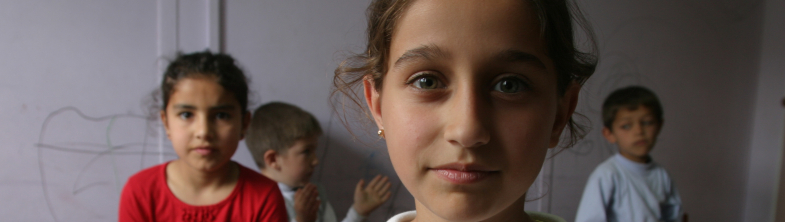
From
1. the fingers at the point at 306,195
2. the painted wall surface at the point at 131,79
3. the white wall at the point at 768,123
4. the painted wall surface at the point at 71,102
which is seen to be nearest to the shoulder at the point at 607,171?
the painted wall surface at the point at 131,79

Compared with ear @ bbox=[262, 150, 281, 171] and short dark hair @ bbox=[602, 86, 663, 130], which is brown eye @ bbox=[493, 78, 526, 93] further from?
short dark hair @ bbox=[602, 86, 663, 130]

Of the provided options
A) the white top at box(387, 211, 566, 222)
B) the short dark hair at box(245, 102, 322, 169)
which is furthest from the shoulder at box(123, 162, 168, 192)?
the white top at box(387, 211, 566, 222)

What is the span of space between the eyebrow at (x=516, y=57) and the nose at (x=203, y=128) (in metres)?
0.83

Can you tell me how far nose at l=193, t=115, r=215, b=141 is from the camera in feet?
3.39

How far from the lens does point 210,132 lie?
1.04 meters

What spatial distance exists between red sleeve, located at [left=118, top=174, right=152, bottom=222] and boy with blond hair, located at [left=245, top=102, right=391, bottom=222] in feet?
1.15

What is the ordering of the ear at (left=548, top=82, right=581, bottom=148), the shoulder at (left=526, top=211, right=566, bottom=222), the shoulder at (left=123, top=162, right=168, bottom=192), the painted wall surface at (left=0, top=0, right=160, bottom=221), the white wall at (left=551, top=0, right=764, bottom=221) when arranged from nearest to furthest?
the ear at (left=548, top=82, right=581, bottom=148) < the shoulder at (left=526, top=211, right=566, bottom=222) < the shoulder at (left=123, top=162, right=168, bottom=192) < the painted wall surface at (left=0, top=0, right=160, bottom=221) < the white wall at (left=551, top=0, right=764, bottom=221)

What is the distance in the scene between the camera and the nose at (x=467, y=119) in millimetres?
427

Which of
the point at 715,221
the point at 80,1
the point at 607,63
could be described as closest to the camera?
the point at 80,1

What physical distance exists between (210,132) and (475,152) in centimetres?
82

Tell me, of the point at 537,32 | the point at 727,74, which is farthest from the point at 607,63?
the point at 537,32

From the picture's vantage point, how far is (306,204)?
1.30 metres

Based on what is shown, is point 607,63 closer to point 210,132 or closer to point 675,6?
point 675,6

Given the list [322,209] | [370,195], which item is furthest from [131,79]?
[370,195]
